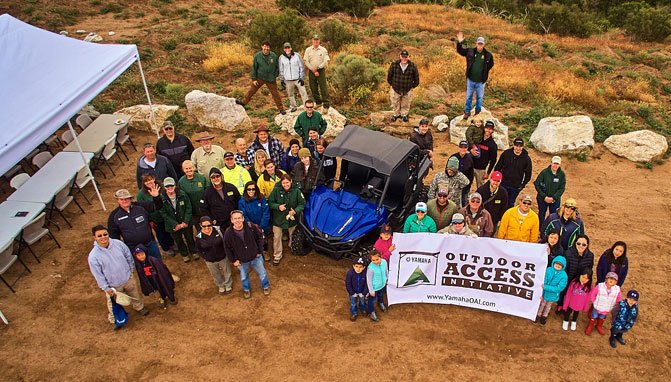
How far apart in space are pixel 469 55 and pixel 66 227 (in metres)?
9.58

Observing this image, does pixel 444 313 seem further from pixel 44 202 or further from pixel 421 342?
pixel 44 202

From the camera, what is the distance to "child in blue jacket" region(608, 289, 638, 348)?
248 inches

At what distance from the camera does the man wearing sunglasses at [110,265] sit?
250 inches

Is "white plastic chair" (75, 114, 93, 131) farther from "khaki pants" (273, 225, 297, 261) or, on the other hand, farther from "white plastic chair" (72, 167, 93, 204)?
"khaki pants" (273, 225, 297, 261)

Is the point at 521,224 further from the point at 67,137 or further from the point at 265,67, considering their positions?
the point at 67,137

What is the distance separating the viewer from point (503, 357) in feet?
21.5

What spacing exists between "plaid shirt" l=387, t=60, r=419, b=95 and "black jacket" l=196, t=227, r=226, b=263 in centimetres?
645

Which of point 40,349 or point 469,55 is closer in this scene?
point 40,349

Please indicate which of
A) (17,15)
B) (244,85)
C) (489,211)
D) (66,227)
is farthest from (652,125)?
(17,15)

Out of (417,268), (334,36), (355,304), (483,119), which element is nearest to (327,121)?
(483,119)

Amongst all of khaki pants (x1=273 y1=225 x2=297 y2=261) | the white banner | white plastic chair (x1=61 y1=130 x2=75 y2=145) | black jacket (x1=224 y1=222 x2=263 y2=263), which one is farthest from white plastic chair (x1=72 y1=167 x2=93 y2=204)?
the white banner

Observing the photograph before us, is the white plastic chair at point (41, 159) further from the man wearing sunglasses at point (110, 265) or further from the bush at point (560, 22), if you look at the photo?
the bush at point (560, 22)

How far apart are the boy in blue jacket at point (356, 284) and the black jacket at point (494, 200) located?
7.90 ft

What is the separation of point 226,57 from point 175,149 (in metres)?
9.60
